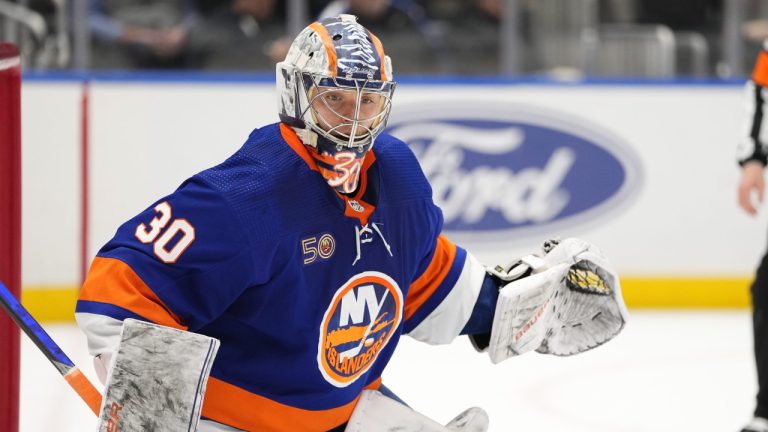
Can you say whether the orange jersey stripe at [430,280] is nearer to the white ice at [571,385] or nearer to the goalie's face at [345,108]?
the goalie's face at [345,108]

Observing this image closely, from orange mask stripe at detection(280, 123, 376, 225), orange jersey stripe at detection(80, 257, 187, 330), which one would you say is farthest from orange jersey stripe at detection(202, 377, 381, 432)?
orange mask stripe at detection(280, 123, 376, 225)

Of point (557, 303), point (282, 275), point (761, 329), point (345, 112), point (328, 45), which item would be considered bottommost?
point (761, 329)

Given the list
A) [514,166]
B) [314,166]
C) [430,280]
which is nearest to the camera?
[314,166]

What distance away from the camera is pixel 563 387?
409cm

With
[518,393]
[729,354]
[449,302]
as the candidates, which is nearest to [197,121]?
[518,393]

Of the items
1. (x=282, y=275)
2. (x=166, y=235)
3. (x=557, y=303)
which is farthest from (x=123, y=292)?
(x=557, y=303)

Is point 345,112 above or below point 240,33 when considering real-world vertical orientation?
above

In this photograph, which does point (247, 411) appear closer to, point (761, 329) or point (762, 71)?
point (761, 329)

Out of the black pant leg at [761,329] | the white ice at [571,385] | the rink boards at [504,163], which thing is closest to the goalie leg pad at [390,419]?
the black pant leg at [761,329]

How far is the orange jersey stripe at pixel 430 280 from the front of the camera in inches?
89.9

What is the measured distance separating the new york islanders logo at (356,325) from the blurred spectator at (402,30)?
375cm

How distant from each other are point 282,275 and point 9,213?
0.56m

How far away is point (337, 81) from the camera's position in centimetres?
198

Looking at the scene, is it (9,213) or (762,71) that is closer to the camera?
(9,213)
